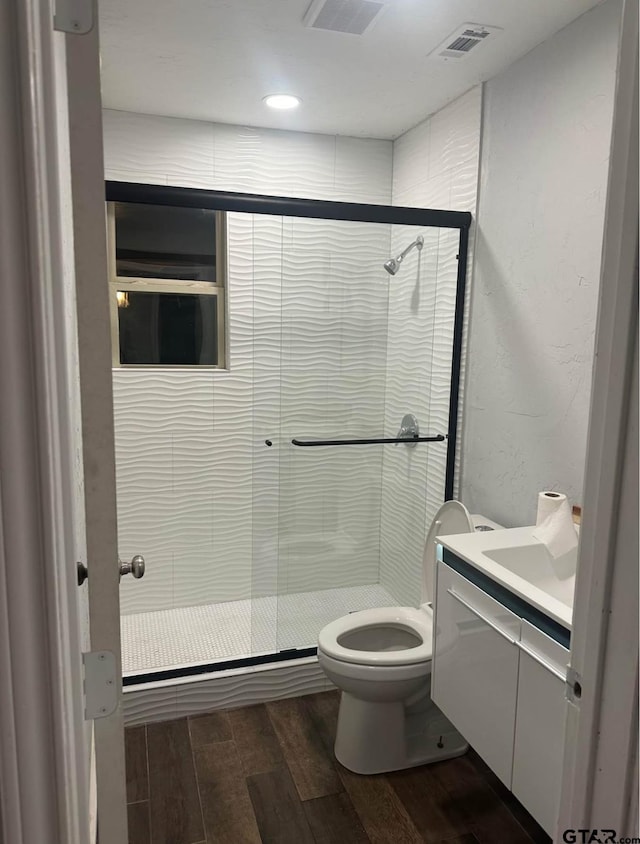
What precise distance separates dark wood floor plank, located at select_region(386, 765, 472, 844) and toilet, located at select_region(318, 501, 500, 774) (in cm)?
5

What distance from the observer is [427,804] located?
193 cm

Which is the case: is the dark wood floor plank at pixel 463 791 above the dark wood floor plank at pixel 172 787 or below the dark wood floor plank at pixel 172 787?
above

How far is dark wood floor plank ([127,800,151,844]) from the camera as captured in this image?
179cm

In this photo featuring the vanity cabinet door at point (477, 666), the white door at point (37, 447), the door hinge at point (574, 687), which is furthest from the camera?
the vanity cabinet door at point (477, 666)

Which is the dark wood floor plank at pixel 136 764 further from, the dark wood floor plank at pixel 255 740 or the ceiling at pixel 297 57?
the ceiling at pixel 297 57

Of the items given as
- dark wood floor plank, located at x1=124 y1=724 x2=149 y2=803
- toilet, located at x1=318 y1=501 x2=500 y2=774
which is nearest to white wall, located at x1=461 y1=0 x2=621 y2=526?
toilet, located at x1=318 y1=501 x2=500 y2=774

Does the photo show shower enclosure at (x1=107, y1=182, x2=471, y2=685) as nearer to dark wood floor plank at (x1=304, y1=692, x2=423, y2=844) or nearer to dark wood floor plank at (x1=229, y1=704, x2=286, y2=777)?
dark wood floor plank at (x1=229, y1=704, x2=286, y2=777)

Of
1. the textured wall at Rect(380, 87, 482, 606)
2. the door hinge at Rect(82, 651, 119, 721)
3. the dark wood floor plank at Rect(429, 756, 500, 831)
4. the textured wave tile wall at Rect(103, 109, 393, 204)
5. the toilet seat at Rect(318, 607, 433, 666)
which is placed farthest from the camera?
the textured wave tile wall at Rect(103, 109, 393, 204)

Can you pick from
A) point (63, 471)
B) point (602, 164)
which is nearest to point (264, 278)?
point (602, 164)

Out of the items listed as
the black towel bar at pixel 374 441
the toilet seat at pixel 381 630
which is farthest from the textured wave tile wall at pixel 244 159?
the toilet seat at pixel 381 630

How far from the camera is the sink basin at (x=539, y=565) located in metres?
1.82

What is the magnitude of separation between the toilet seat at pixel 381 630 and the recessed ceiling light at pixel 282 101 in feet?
6.92

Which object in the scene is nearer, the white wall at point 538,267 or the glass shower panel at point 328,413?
the white wall at point 538,267

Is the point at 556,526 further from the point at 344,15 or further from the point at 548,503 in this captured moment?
the point at 344,15
